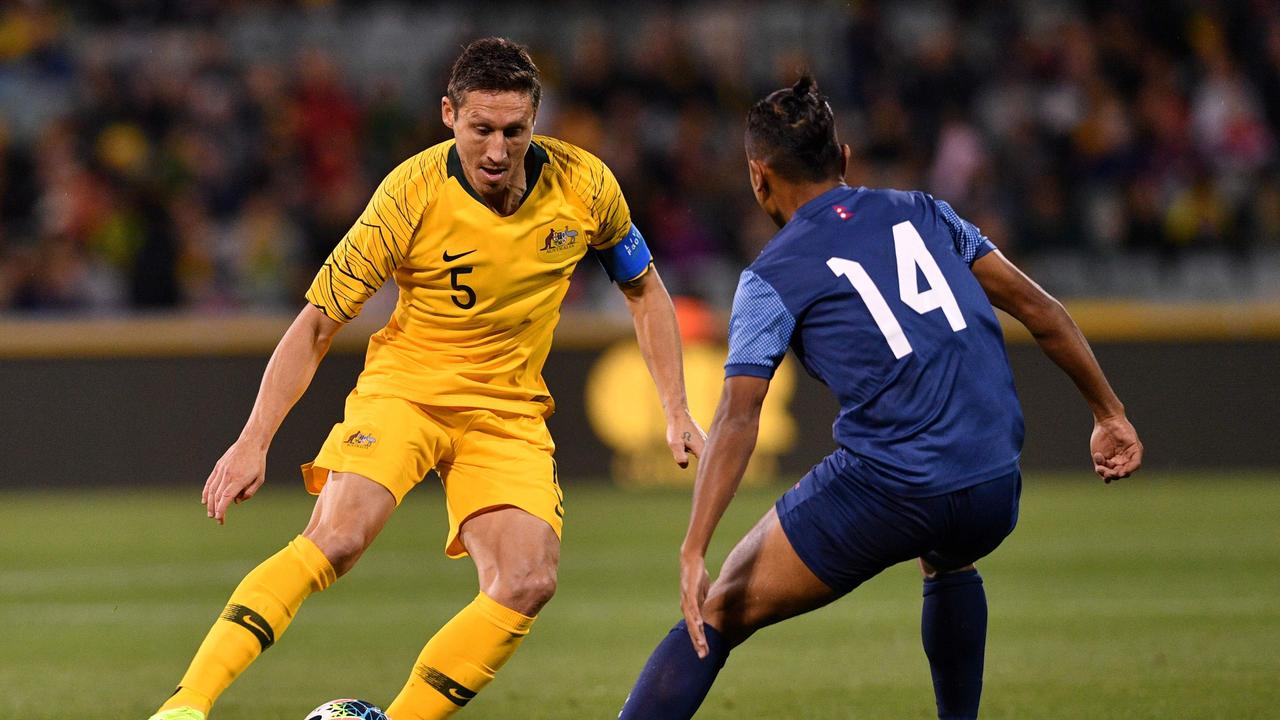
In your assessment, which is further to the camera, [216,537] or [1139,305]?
[1139,305]

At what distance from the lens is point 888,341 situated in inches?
161

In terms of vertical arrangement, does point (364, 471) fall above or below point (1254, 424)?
above

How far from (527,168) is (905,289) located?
1424 millimetres

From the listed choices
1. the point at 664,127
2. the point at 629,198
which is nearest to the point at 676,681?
the point at 629,198

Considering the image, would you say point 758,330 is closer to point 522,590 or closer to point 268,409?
point 522,590

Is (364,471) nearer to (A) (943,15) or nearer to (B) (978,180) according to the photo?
(B) (978,180)

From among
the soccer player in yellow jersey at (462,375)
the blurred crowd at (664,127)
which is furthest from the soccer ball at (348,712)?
the blurred crowd at (664,127)

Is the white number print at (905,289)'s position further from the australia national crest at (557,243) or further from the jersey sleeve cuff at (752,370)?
the australia national crest at (557,243)

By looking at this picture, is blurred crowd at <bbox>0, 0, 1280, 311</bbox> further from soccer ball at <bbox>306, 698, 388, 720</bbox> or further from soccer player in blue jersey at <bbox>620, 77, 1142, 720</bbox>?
soccer player in blue jersey at <bbox>620, 77, 1142, 720</bbox>

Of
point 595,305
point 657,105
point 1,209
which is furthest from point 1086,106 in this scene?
point 1,209

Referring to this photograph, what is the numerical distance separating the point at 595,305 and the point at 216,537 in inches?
166

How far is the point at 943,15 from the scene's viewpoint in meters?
15.8

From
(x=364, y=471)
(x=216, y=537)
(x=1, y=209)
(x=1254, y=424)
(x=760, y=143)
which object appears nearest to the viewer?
(x=760, y=143)

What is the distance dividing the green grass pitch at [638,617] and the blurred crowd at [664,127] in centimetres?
233
